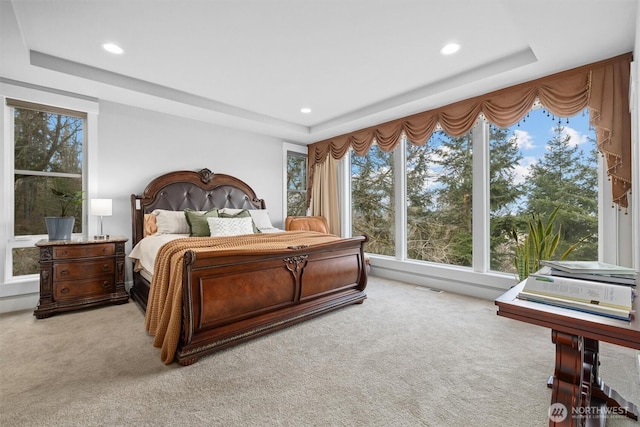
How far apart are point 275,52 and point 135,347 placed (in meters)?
2.80

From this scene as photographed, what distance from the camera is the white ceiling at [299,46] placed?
6.92ft

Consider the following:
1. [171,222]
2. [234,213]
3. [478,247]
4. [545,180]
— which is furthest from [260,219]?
[545,180]

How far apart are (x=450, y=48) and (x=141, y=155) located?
390 cm

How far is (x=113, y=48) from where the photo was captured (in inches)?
103

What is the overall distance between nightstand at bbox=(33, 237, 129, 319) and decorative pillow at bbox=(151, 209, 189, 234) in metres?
0.49

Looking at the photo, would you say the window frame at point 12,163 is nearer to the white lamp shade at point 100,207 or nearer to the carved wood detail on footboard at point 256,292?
the white lamp shade at point 100,207

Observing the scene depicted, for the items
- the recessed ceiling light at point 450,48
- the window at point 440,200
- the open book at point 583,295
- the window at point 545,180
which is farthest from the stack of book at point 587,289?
the window at point 440,200

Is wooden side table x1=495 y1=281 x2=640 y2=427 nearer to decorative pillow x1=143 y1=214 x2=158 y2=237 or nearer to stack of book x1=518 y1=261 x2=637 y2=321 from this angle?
stack of book x1=518 y1=261 x2=637 y2=321

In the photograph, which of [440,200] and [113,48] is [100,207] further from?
[440,200]

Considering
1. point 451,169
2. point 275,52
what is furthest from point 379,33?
point 451,169

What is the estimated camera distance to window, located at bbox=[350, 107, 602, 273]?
3006 mm

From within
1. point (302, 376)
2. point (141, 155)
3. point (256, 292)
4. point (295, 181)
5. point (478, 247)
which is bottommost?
point (302, 376)

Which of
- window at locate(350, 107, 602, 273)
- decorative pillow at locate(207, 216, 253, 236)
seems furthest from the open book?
decorative pillow at locate(207, 216, 253, 236)

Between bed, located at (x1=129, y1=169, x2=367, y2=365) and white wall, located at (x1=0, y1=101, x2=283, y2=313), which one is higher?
white wall, located at (x1=0, y1=101, x2=283, y2=313)
